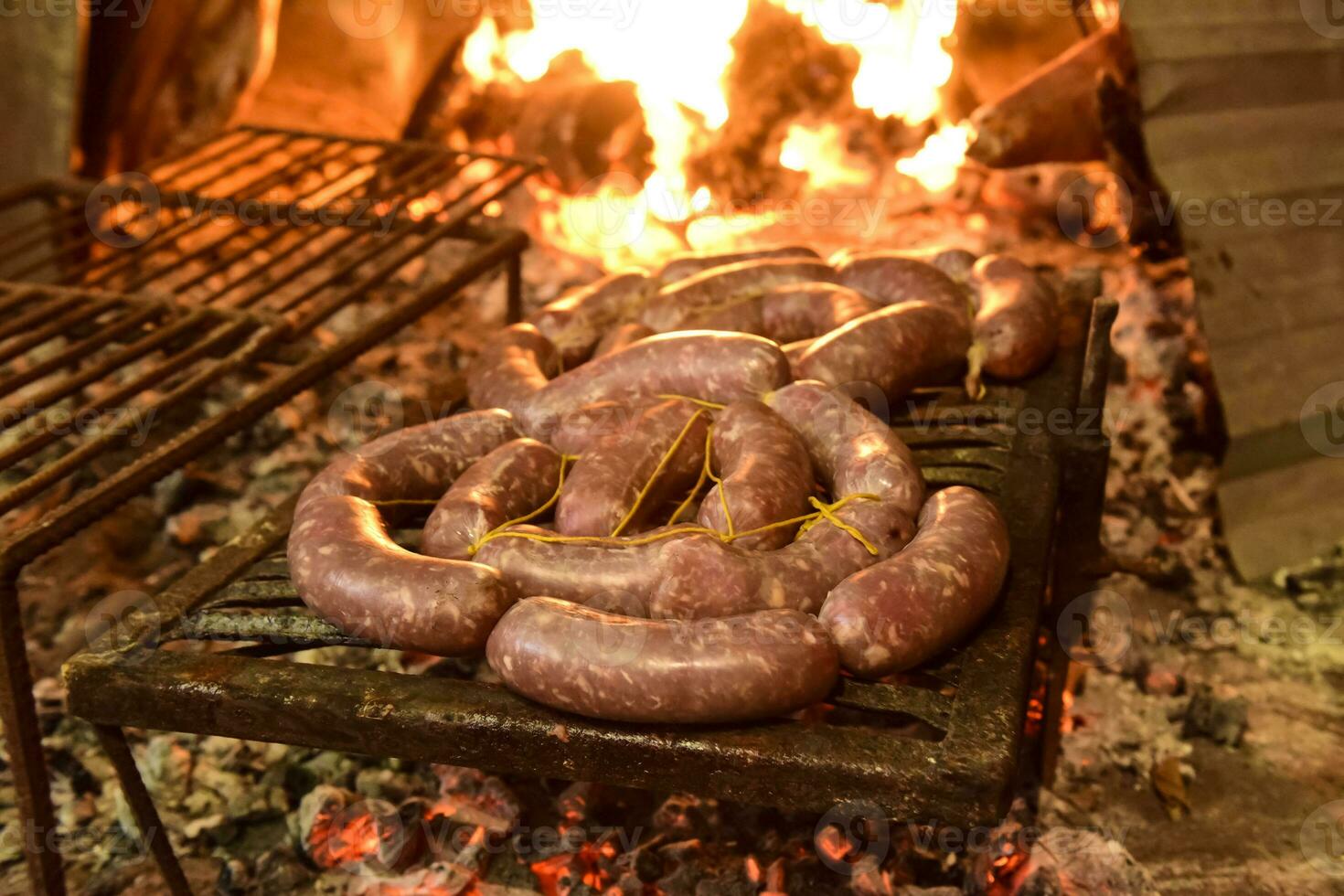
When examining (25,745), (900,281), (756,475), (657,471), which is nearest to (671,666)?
(756,475)

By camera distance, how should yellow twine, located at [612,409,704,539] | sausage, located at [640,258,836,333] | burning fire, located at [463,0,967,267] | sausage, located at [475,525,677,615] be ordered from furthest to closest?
1. burning fire, located at [463,0,967,267]
2. sausage, located at [640,258,836,333]
3. yellow twine, located at [612,409,704,539]
4. sausage, located at [475,525,677,615]

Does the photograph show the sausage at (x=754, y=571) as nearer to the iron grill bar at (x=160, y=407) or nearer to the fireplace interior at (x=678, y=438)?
the fireplace interior at (x=678, y=438)

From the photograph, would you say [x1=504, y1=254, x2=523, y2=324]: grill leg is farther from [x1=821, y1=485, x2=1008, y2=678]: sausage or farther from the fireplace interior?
[x1=821, y1=485, x2=1008, y2=678]: sausage

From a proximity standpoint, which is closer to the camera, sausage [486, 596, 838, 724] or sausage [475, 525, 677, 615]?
sausage [486, 596, 838, 724]

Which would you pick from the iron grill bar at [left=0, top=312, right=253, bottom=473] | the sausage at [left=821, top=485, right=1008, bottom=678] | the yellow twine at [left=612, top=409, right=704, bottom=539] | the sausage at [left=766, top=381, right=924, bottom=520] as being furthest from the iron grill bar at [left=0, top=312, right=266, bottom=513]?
the sausage at [left=821, top=485, right=1008, bottom=678]

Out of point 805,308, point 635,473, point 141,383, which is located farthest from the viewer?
point 805,308

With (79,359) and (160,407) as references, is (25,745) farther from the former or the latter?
(79,359)
